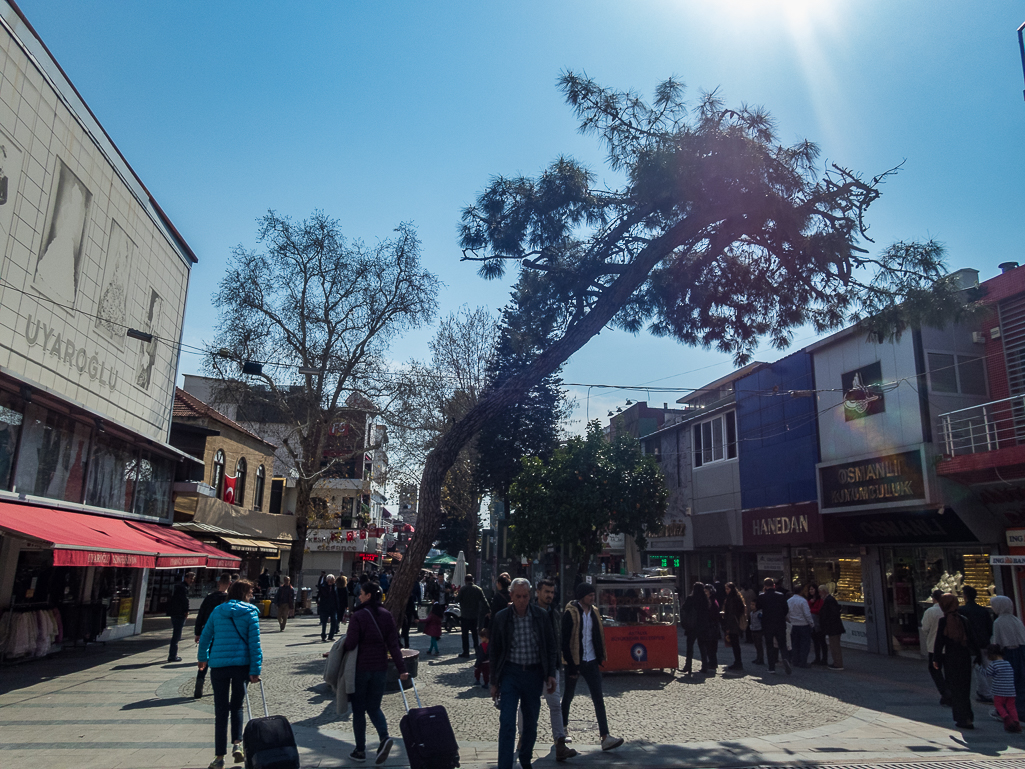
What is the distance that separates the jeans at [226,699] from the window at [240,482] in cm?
2400

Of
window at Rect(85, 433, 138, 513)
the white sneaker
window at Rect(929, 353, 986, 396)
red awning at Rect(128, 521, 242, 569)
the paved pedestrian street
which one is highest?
window at Rect(929, 353, 986, 396)

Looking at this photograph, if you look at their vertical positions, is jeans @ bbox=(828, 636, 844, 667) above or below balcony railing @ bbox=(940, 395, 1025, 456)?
A: below

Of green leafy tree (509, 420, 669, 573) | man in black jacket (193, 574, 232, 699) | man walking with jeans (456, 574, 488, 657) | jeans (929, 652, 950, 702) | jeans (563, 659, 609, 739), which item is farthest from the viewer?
green leafy tree (509, 420, 669, 573)

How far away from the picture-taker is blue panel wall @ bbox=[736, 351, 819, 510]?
747 inches

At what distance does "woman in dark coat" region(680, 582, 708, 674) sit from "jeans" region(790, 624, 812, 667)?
2.30 metres

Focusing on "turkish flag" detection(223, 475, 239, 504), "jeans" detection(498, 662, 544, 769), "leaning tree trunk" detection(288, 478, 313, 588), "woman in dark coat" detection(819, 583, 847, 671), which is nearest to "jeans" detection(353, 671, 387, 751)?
"jeans" detection(498, 662, 544, 769)

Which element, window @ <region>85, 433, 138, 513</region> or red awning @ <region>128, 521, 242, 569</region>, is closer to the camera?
red awning @ <region>128, 521, 242, 569</region>

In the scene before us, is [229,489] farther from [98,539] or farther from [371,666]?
[371,666]

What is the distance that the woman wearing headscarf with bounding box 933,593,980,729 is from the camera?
8203 millimetres

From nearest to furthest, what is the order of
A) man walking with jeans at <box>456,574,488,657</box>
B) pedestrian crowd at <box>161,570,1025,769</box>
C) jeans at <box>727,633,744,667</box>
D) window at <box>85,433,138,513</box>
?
1. pedestrian crowd at <box>161,570,1025,769</box>
2. jeans at <box>727,633,744,667</box>
3. man walking with jeans at <box>456,574,488,657</box>
4. window at <box>85,433,138,513</box>

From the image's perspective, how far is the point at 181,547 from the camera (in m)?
14.9

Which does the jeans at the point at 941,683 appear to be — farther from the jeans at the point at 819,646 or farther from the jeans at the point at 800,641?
the jeans at the point at 819,646

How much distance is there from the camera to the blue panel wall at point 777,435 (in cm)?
1898

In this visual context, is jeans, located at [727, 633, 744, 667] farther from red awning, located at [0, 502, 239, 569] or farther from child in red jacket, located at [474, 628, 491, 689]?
red awning, located at [0, 502, 239, 569]
